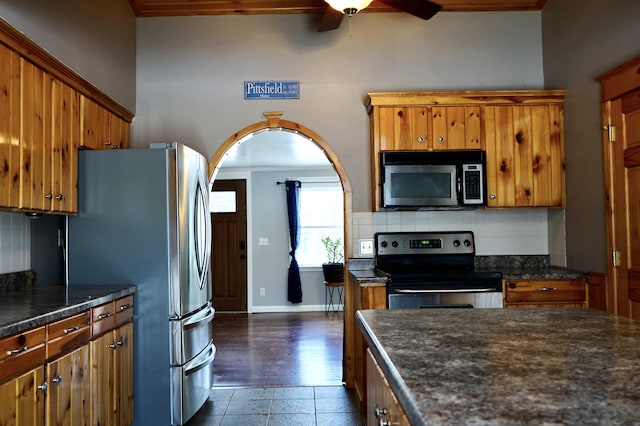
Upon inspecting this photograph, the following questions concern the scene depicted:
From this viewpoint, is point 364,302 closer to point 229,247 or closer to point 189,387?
point 189,387

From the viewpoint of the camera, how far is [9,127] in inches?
84.4

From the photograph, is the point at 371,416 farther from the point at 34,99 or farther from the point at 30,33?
the point at 30,33

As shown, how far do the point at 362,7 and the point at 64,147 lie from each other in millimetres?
1822

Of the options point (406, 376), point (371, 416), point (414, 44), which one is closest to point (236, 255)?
point (414, 44)

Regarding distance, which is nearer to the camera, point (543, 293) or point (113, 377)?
point (113, 377)

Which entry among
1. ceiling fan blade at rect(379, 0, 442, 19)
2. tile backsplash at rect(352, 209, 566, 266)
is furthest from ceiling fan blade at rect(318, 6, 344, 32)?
tile backsplash at rect(352, 209, 566, 266)

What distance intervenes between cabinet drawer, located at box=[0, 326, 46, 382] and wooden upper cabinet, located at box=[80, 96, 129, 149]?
1.42m

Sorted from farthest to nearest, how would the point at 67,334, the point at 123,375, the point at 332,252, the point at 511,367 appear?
the point at 332,252 → the point at 123,375 → the point at 67,334 → the point at 511,367

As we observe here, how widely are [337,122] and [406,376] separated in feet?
9.91

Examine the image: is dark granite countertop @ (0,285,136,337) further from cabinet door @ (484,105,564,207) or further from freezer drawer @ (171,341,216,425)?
cabinet door @ (484,105,564,207)

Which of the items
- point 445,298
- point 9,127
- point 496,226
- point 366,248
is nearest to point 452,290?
point 445,298

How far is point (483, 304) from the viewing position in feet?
10.2

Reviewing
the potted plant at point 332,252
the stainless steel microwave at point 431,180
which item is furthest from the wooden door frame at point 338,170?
the potted plant at point 332,252

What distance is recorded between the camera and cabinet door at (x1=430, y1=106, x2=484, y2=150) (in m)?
3.47
